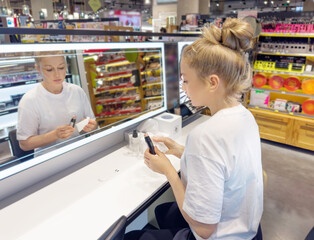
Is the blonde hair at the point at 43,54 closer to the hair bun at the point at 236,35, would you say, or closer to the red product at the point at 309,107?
the hair bun at the point at 236,35

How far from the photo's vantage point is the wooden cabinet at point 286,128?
350 centimetres

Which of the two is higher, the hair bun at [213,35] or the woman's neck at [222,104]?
the hair bun at [213,35]

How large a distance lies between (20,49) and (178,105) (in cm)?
130

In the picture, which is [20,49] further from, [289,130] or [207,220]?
[289,130]

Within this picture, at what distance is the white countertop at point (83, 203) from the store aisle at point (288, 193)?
4.89 feet

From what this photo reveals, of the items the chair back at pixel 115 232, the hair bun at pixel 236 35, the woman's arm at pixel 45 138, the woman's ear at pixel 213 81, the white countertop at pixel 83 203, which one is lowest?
the white countertop at pixel 83 203

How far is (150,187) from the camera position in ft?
3.99

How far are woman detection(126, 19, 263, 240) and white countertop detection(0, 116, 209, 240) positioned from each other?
0.94 ft

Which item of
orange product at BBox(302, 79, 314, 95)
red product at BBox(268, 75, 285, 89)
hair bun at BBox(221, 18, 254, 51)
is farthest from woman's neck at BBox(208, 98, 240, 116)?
red product at BBox(268, 75, 285, 89)

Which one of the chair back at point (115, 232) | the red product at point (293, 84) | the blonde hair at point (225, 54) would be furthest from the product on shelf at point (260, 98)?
the chair back at point (115, 232)

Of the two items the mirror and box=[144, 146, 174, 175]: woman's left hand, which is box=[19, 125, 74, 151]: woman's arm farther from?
box=[144, 146, 174, 175]: woman's left hand

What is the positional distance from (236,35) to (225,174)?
0.52m

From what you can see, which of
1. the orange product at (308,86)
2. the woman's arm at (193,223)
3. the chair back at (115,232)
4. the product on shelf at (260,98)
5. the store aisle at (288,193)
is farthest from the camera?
the product on shelf at (260,98)

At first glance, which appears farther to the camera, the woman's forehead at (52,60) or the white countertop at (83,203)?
the woman's forehead at (52,60)
